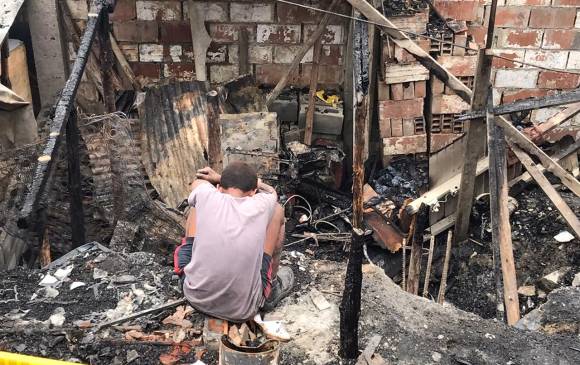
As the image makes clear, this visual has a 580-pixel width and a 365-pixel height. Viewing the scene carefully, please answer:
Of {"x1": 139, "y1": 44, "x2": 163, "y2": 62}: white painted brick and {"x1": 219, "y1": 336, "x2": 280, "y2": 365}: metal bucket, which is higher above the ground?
{"x1": 139, "y1": 44, "x2": 163, "y2": 62}: white painted brick

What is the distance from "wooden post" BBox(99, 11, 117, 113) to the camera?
6.14 meters

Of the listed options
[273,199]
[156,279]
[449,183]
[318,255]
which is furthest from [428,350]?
[449,183]

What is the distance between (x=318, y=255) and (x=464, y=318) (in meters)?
2.42

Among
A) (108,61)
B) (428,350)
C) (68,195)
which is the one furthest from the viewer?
(108,61)

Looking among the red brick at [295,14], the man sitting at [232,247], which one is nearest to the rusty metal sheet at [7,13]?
the red brick at [295,14]

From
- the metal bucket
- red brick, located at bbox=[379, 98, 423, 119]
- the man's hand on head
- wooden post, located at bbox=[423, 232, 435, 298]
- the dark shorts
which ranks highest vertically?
red brick, located at bbox=[379, 98, 423, 119]

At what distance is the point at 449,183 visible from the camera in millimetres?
6914

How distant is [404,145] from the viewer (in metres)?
7.23

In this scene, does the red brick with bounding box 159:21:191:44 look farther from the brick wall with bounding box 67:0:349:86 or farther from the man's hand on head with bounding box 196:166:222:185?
the man's hand on head with bounding box 196:166:222:185

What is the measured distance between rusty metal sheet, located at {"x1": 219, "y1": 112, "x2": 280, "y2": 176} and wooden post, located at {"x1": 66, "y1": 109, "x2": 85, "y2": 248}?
1733mm

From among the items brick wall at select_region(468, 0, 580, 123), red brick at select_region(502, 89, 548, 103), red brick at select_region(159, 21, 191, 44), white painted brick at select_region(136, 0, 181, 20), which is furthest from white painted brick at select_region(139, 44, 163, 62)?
red brick at select_region(502, 89, 548, 103)

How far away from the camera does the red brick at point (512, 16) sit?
6941 millimetres

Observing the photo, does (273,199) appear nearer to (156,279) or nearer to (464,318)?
(156,279)

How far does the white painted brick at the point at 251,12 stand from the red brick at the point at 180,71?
32.7 inches
